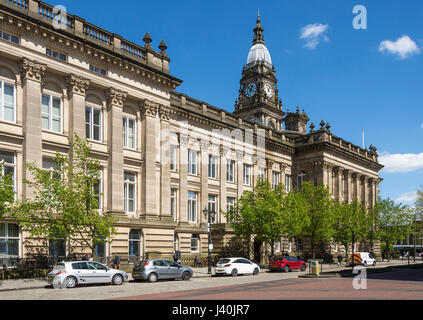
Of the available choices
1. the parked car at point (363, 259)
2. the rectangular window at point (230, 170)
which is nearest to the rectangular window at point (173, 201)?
the rectangular window at point (230, 170)

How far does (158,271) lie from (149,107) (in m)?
15.0

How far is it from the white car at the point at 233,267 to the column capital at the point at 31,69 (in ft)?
59.7

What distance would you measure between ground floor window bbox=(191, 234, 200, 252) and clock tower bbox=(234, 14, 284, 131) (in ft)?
131

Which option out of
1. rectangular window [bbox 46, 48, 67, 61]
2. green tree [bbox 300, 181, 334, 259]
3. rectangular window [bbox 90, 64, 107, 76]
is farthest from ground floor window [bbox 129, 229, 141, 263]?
green tree [bbox 300, 181, 334, 259]

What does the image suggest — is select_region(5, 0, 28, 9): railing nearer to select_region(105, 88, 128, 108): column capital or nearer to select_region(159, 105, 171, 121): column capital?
select_region(105, 88, 128, 108): column capital

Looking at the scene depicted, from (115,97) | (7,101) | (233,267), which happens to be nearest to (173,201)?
(233,267)

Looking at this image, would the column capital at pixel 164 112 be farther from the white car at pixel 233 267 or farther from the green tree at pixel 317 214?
the green tree at pixel 317 214

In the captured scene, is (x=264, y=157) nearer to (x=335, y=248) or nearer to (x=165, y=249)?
(x=335, y=248)

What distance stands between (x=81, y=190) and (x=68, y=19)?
12903 mm

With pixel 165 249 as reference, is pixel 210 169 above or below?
above

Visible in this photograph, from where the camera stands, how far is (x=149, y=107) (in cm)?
→ 3734

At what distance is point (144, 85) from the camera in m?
37.1
